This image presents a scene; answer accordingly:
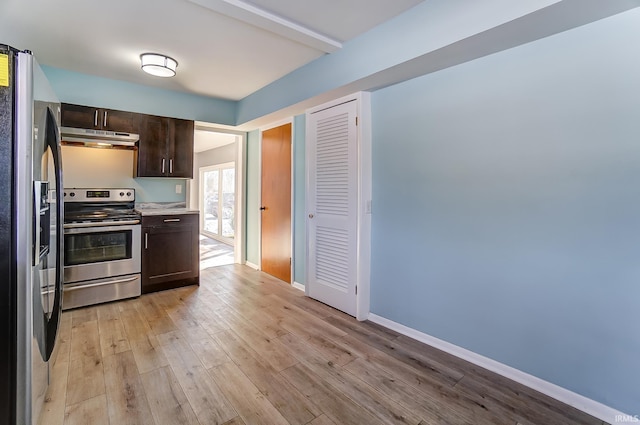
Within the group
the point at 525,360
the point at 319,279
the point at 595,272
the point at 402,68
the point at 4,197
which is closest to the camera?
the point at 4,197

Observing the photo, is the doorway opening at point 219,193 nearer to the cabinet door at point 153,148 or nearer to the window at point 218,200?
the window at point 218,200

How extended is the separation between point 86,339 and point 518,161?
11.5ft

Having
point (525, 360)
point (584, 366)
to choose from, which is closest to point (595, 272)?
point (584, 366)

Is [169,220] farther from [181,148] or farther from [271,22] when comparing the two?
[271,22]

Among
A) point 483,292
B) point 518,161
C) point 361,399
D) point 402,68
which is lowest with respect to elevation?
point 361,399

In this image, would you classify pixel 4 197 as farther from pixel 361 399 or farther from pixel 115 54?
pixel 115 54

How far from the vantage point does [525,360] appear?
6.38ft

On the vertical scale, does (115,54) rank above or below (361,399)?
above

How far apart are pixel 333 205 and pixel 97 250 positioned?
2.52 metres

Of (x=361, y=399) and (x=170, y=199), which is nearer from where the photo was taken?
(x=361, y=399)

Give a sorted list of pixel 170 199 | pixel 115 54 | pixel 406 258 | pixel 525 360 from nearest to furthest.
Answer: pixel 525 360 → pixel 406 258 → pixel 115 54 → pixel 170 199

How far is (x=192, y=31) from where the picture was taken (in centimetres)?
245

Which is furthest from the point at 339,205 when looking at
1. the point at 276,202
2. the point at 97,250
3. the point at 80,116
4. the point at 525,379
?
the point at 80,116

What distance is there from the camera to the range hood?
123 inches
